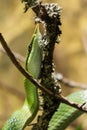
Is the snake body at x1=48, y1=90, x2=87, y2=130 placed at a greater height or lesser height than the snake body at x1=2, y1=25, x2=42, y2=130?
lesser

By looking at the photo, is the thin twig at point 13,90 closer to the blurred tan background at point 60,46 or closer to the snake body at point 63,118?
the blurred tan background at point 60,46

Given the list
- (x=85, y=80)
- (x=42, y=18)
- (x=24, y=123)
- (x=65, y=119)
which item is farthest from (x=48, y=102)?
(x=85, y=80)

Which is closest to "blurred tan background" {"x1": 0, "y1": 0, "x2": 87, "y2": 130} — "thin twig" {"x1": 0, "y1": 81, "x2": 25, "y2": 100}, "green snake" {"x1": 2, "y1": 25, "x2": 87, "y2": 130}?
"thin twig" {"x1": 0, "y1": 81, "x2": 25, "y2": 100}

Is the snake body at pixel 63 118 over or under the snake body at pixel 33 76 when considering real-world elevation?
under

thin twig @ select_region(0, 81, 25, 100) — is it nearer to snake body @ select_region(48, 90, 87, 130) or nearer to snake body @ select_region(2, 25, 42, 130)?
snake body @ select_region(48, 90, 87, 130)

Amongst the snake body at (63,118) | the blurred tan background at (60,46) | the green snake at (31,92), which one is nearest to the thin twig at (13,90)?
the blurred tan background at (60,46)

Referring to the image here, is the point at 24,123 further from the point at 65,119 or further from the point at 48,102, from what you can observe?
the point at 65,119

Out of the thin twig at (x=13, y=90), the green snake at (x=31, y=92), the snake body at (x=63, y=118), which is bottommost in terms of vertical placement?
the thin twig at (x=13, y=90)

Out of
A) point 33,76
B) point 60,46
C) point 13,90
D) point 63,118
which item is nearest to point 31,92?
point 33,76

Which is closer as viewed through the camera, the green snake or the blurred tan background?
the green snake

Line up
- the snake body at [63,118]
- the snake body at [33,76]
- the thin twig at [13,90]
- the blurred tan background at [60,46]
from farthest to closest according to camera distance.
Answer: the blurred tan background at [60,46] → the thin twig at [13,90] → the snake body at [63,118] → the snake body at [33,76]
